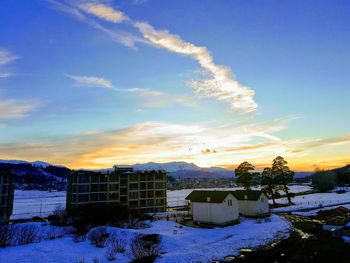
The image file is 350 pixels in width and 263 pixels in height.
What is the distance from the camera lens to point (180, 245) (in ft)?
137

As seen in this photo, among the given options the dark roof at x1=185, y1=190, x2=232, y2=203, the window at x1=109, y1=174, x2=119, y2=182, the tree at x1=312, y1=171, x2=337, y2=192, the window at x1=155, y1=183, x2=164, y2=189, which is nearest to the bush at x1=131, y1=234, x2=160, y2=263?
the dark roof at x1=185, y1=190, x2=232, y2=203

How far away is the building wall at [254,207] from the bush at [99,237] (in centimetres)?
3660

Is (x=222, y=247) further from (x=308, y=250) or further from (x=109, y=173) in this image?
(x=109, y=173)

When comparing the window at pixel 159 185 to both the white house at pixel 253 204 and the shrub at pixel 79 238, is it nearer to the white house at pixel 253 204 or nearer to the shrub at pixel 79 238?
the white house at pixel 253 204

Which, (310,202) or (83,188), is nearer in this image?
(83,188)

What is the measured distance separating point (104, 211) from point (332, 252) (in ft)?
146

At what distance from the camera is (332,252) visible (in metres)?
36.1

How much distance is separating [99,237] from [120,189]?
4293 centimetres

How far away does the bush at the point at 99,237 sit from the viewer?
42519 millimetres

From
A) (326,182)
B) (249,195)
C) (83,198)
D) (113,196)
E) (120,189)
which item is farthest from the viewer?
(326,182)

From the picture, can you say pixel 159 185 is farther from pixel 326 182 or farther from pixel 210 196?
pixel 326 182

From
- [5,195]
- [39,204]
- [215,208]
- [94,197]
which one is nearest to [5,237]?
[5,195]

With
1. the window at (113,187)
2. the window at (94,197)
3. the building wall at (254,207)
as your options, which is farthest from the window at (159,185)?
the building wall at (254,207)

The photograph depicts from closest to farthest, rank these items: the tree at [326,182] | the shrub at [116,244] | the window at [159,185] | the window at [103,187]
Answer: the shrub at [116,244] < the window at [103,187] < the window at [159,185] < the tree at [326,182]
